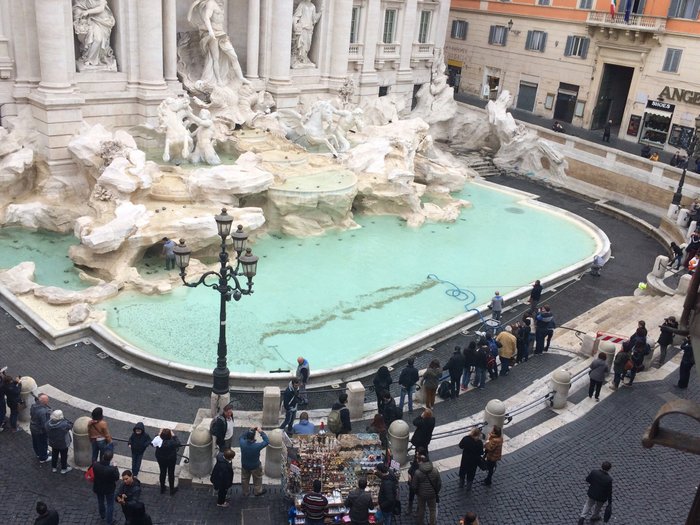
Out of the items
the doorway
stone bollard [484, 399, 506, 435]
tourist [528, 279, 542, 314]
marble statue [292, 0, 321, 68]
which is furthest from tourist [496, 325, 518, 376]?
the doorway

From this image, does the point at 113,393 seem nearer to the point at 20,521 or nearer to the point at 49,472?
the point at 49,472

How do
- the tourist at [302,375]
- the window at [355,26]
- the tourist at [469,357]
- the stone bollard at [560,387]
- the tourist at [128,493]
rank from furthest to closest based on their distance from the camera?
the window at [355,26] → the tourist at [469,357] → the stone bollard at [560,387] → the tourist at [302,375] → the tourist at [128,493]

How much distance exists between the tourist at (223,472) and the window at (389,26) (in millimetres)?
26774

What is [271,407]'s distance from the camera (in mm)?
10930

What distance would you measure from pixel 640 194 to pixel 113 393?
21922 millimetres

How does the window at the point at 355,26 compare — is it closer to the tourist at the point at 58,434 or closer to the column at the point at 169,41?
the column at the point at 169,41

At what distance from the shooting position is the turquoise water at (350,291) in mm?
13844

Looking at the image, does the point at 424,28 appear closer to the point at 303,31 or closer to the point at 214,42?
the point at 303,31

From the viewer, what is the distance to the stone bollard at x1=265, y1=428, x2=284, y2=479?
966 cm

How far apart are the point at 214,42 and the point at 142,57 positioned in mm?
2987

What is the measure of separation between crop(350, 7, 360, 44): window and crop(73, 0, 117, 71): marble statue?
11964 millimetres

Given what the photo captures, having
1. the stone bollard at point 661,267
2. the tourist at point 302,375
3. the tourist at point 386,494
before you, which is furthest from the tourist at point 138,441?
the stone bollard at point 661,267

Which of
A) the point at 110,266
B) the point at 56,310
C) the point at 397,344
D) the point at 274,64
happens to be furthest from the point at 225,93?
the point at 397,344

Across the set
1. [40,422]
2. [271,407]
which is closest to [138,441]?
[40,422]
